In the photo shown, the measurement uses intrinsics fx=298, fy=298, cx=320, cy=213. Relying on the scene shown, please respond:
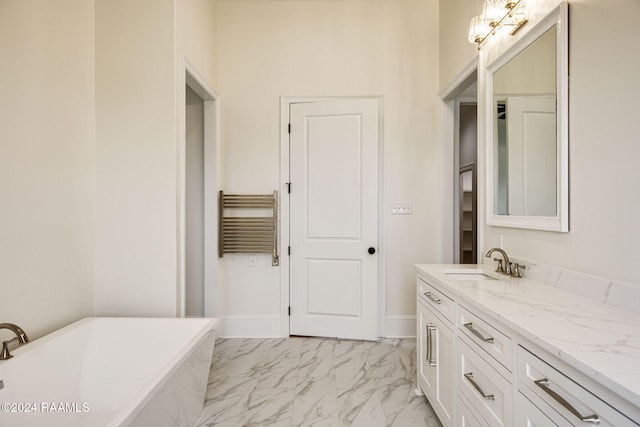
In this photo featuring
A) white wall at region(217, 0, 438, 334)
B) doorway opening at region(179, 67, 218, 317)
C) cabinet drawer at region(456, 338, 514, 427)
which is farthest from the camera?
white wall at region(217, 0, 438, 334)

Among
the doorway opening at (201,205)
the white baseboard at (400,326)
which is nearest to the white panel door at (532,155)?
the white baseboard at (400,326)

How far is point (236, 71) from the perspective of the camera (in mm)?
3018

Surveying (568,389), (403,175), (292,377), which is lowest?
(292,377)

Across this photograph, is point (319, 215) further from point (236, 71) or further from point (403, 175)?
point (236, 71)

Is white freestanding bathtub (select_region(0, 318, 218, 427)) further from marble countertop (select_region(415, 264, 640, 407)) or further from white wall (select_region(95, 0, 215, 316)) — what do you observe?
marble countertop (select_region(415, 264, 640, 407))

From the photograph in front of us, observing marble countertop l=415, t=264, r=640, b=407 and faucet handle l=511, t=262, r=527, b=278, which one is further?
faucet handle l=511, t=262, r=527, b=278

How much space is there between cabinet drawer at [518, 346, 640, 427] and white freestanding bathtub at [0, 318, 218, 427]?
4.14 ft

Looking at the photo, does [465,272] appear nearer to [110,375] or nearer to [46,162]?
[110,375]

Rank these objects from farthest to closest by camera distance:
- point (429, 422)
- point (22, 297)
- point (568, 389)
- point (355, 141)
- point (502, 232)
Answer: point (355, 141) < point (502, 232) < point (429, 422) < point (22, 297) < point (568, 389)

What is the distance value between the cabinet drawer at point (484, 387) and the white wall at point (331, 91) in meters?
1.61

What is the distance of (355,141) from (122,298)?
2.31 m

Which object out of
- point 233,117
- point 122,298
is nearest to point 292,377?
point 122,298

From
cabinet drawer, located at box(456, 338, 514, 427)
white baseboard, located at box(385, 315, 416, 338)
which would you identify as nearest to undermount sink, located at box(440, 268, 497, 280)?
cabinet drawer, located at box(456, 338, 514, 427)

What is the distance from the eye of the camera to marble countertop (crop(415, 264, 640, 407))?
68 cm
